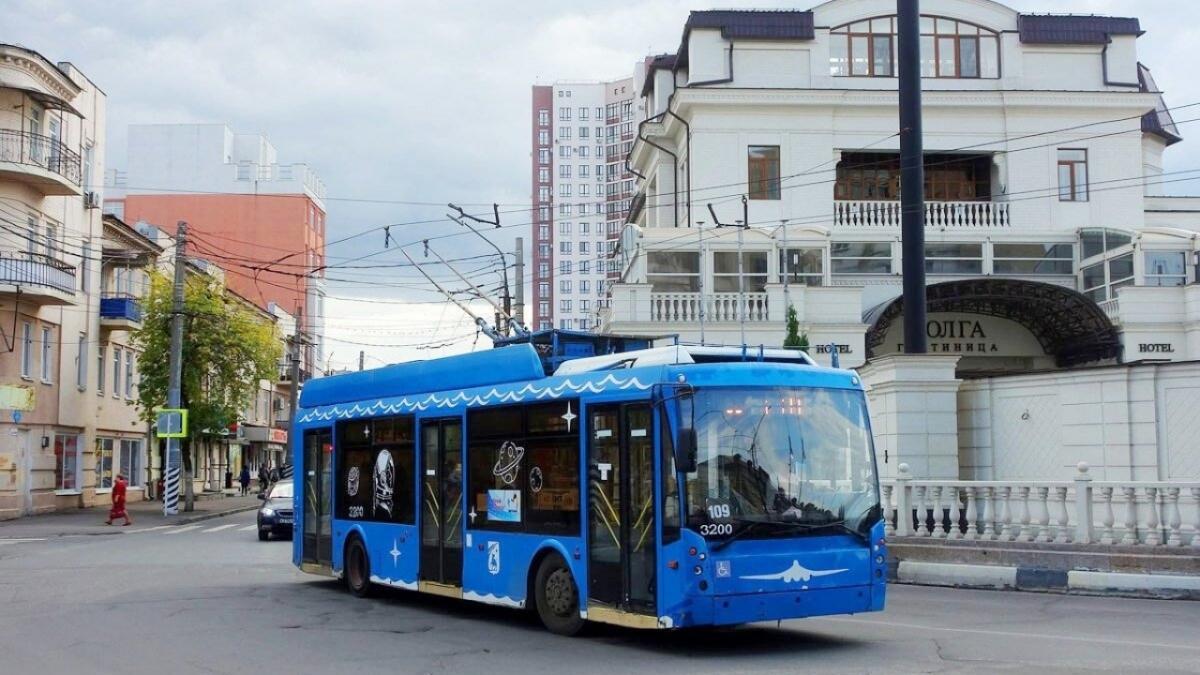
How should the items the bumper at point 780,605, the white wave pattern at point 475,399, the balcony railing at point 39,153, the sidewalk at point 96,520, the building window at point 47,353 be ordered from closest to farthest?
1. the bumper at point 780,605
2. the white wave pattern at point 475,399
3. the sidewalk at point 96,520
4. the balcony railing at point 39,153
5. the building window at point 47,353

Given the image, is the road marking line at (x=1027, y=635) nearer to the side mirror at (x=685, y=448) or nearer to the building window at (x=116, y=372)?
the side mirror at (x=685, y=448)

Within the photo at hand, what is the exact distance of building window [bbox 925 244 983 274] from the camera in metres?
36.6

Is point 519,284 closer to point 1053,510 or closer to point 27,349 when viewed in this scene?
point 27,349

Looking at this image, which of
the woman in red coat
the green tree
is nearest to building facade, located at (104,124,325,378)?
the green tree

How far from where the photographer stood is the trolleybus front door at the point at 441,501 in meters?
14.8

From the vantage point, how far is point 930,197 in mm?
39750

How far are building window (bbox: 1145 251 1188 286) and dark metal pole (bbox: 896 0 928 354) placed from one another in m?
14.4

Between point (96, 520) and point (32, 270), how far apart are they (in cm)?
792

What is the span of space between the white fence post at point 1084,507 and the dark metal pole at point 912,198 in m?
5.06

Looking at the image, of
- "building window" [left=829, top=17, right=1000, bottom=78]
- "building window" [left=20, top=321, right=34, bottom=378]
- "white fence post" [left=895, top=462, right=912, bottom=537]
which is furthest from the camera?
"building window" [left=20, top=321, right=34, bottom=378]

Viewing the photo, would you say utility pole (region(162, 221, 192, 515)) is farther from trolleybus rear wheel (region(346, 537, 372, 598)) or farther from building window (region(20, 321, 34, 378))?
trolleybus rear wheel (region(346, 537, 372, 598))

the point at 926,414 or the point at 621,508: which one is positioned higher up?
the point at 926,414

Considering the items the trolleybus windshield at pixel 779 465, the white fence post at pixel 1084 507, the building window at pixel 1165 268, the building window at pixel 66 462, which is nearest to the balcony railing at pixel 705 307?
the building window at pixel 1165 268

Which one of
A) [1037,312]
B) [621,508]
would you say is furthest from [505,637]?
[1037,312]
